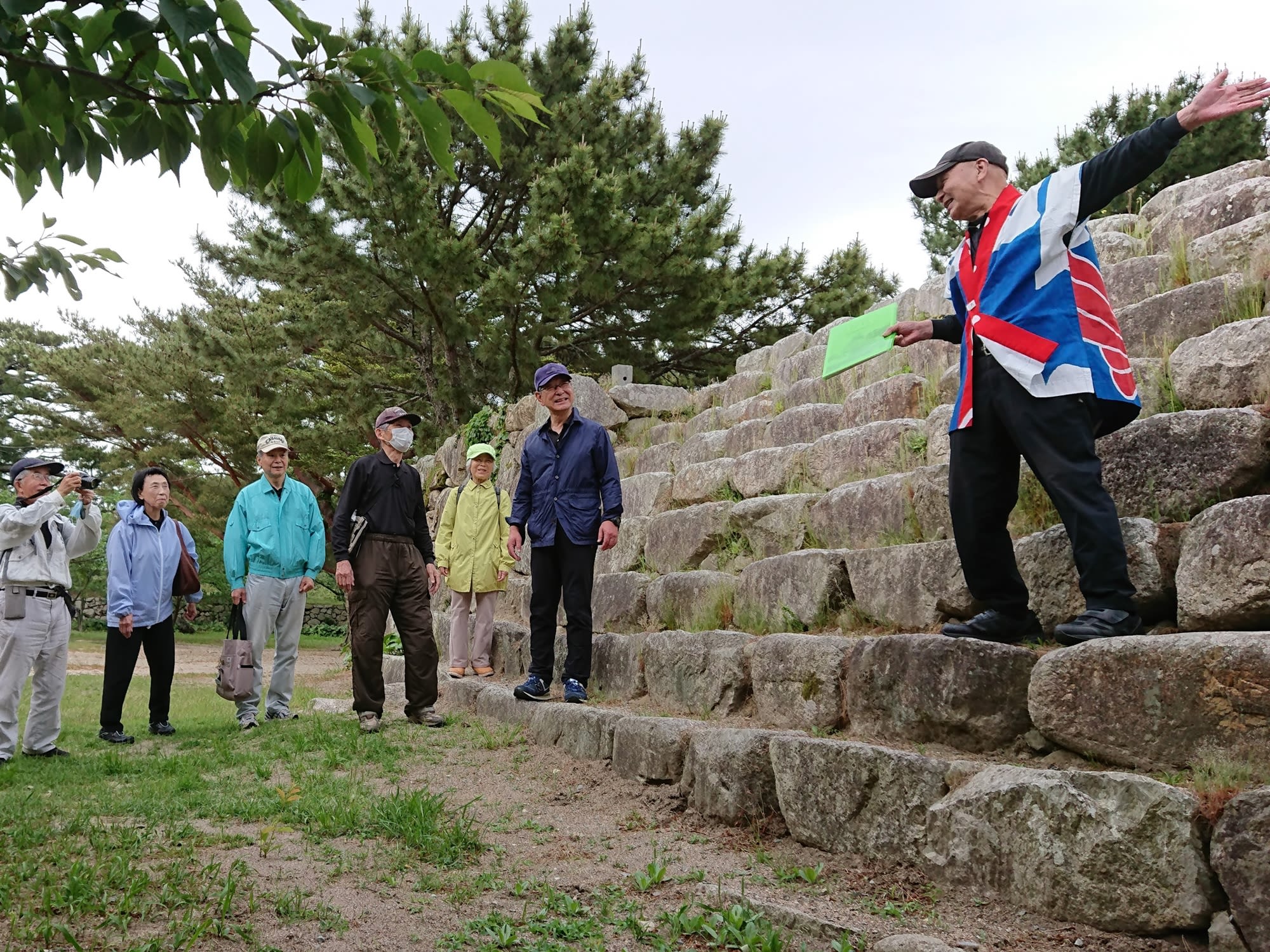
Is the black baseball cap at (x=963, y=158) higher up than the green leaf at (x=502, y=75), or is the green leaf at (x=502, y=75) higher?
the black baseball cap at (x=963, y=158)

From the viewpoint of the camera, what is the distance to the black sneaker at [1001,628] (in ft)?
10.3

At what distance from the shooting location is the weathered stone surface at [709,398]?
885 centimetres

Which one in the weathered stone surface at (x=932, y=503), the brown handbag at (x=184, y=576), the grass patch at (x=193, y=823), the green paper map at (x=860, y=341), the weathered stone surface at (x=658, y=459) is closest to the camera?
the grass patch at (x=193, y=823)

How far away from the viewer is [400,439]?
5.89 m

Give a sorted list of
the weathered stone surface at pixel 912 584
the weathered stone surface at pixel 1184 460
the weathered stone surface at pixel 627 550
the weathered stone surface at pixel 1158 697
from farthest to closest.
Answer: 1. the weathered stone surface at pixel 627 550
2. the weathered stone surface at pixel 912 584
3. the weathered stone surface at pixel 1184 460
4. the weathered stone surface at pixel 1158 697

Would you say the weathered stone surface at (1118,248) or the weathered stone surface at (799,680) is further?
the weathered stone surface at (1118,248)

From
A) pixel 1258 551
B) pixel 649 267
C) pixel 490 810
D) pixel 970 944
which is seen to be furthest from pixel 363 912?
pixel 649 267

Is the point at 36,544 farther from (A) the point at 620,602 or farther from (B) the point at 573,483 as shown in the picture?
(A) the point at 620,602

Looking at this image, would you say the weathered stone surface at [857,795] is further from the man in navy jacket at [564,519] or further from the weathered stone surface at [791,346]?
the weathered stone surface at [791,346]

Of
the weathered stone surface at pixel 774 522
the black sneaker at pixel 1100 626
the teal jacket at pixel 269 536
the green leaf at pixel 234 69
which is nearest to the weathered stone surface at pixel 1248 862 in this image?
the black sneaker at pixel 1100 626

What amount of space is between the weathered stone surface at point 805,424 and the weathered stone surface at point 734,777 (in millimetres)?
2952

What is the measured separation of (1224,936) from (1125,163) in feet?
6.93

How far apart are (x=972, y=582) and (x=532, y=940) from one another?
1.82 meters

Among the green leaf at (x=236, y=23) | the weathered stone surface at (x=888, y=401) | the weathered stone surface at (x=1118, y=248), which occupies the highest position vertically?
the weathered stone surface at (x=1118, y=248)
